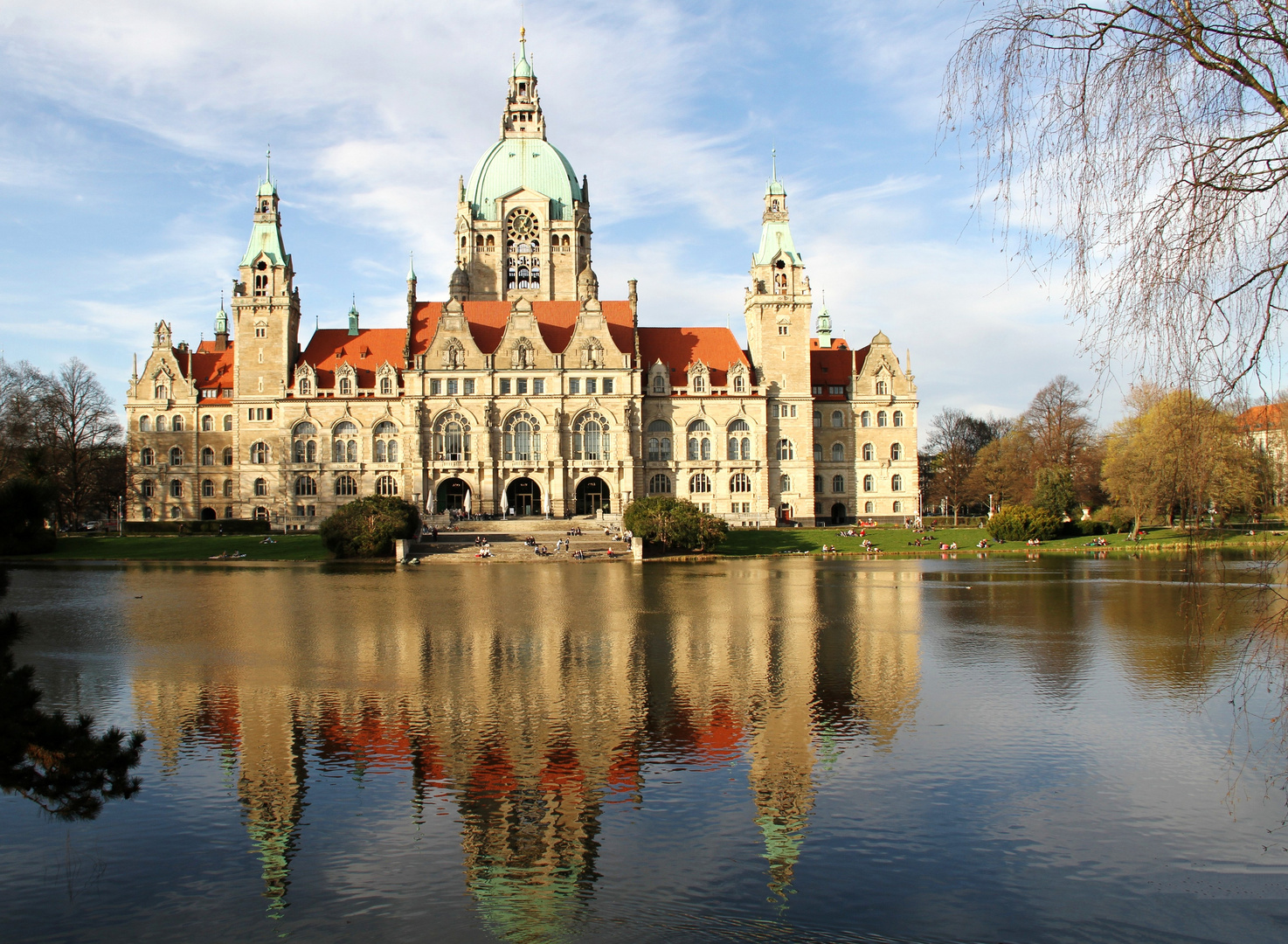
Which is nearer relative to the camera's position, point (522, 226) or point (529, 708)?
point (529, 708)

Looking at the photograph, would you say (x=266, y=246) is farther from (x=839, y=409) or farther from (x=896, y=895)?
(x=896, y=895)

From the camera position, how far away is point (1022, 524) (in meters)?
60.4

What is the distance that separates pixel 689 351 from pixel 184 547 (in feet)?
124

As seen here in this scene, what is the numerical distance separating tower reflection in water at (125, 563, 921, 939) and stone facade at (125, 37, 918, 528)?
40.0 m

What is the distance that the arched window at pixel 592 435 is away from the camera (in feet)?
233

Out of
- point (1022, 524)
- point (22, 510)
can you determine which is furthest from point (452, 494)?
point (22, 510)

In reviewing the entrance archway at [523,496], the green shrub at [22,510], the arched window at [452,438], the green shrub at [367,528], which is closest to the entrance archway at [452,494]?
the arched window at [452,438]

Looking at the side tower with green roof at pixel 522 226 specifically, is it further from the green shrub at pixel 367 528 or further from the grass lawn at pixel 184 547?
the green shrub at pixel 367 528

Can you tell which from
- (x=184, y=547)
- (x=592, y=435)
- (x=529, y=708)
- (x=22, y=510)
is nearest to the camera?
(x=22, y=510)

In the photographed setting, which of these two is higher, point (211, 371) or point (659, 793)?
point (211, 371)

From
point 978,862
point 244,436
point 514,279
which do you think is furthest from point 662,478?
point 978,862

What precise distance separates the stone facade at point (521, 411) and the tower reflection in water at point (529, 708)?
40.0 m

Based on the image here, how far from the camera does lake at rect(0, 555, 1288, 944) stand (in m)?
8.91

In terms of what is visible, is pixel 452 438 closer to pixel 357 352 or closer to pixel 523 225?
pixel 357 352
